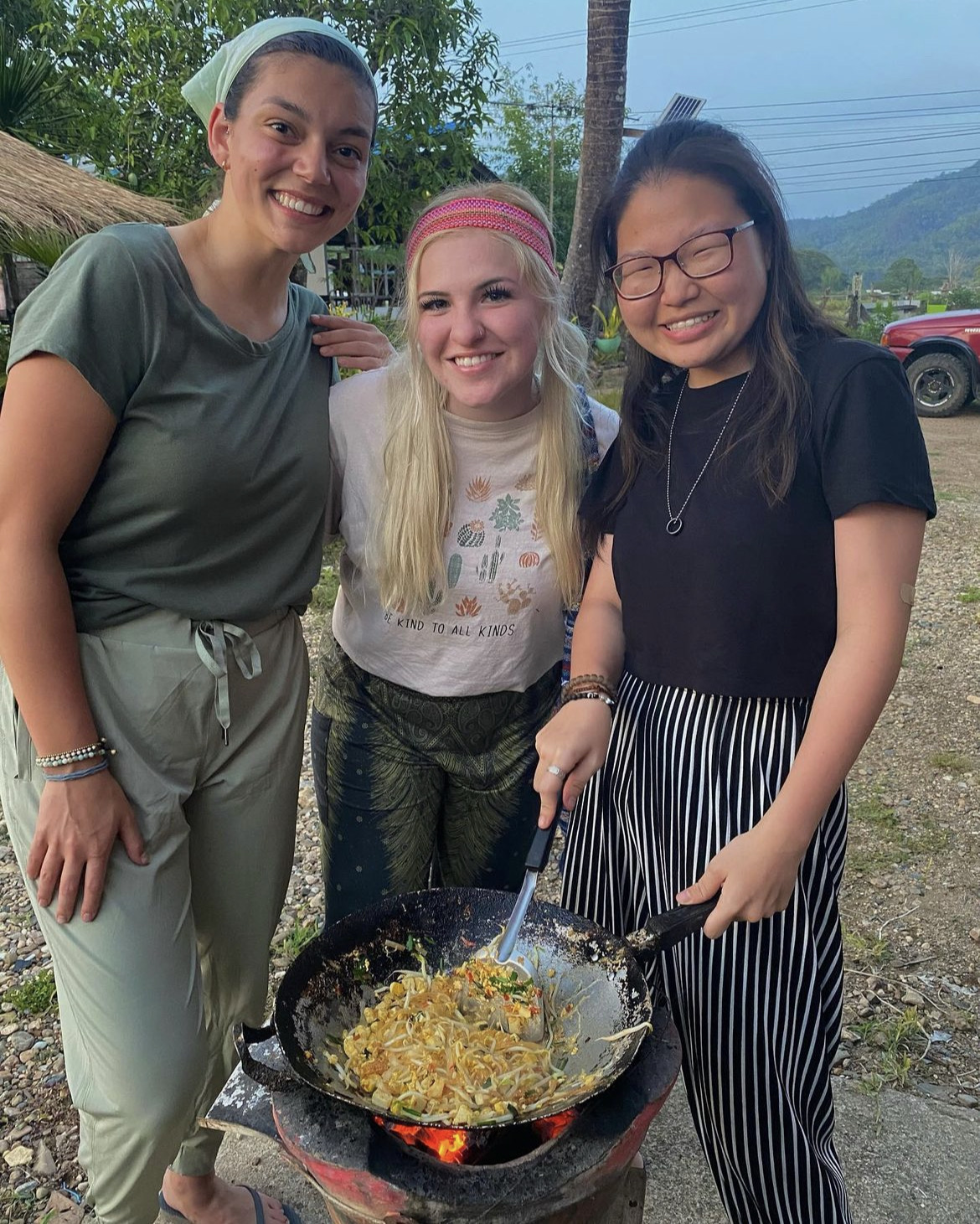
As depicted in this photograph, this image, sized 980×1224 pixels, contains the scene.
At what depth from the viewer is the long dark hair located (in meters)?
1.63

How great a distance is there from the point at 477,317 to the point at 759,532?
0.80 metres

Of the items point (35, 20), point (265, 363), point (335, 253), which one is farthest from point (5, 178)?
point (335, 253)

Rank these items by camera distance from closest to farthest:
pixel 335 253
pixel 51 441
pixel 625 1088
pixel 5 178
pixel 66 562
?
pixel 625 1088
pixel 51 441
pixel 66 562
pixel 5 178
pixel 335 253

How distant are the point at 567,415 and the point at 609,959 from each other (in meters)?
1.20

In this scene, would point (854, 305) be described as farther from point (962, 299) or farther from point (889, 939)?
point (889, 939)

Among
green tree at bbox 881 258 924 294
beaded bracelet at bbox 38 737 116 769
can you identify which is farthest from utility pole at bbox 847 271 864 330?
beaded bracelet at bbox 38 737 116 769

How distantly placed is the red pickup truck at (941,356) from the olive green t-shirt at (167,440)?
41.9ft

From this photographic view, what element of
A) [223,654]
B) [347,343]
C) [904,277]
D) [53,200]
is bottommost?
[223,654]

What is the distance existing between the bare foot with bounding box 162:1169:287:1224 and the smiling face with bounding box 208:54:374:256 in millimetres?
2114

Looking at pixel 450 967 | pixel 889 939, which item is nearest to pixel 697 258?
pixel 450 967

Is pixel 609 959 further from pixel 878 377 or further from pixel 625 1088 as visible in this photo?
pixel 878 377

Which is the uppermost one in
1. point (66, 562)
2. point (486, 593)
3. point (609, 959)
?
point (66, 562)

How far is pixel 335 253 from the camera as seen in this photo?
60.9 feet

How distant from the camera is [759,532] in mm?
1665
